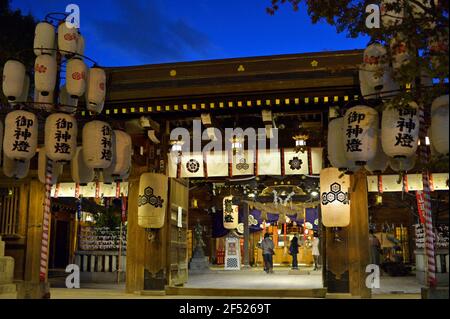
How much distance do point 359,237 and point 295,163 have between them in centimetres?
235

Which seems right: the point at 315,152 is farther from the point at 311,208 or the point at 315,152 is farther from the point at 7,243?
the point at 311,208

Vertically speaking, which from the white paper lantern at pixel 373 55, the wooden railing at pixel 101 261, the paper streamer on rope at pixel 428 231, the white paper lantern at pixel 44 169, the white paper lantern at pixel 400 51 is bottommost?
the wooden railing at pixel 101 261

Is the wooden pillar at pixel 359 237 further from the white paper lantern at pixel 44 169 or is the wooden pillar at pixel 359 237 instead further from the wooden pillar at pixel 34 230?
the wooden pillar at pixel 34 230

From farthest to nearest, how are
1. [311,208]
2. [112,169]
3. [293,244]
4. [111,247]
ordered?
[311,208] < [293,244] < [111,247] < [112,169]

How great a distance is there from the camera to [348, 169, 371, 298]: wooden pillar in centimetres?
1103

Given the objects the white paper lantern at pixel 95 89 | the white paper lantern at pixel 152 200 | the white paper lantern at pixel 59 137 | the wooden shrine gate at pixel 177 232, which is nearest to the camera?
the white paper lantern at pixel 59 137

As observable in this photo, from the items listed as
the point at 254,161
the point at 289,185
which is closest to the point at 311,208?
the point at 289,185

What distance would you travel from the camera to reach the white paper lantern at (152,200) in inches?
469

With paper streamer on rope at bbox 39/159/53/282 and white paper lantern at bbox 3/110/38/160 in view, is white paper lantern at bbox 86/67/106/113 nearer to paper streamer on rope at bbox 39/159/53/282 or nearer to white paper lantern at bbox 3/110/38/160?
white paper lantern at bbox 3/110/38/160

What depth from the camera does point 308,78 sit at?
11.2m

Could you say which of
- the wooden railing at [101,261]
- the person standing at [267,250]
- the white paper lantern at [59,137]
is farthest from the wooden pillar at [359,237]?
the person standing at [267,250]

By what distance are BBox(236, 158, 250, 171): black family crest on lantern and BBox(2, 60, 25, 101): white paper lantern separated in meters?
5.37

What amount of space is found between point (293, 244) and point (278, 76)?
13.2 meters
